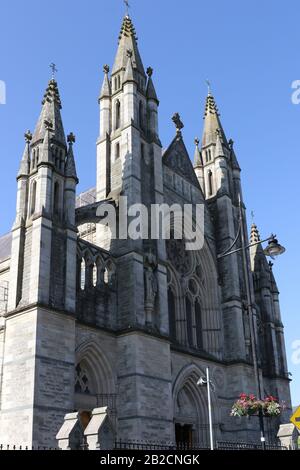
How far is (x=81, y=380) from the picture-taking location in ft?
78.2

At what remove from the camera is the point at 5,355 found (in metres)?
21.8

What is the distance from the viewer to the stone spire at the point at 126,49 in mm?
32438

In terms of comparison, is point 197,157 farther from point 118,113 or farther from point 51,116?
point 51,116

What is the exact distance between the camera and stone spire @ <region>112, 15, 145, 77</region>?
32.4 m

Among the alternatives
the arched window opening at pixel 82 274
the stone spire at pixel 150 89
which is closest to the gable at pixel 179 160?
the stone spire at pixel 150 89

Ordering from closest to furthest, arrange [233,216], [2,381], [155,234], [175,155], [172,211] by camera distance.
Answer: [2,381]
[155,234]
[172,211]
[175,155]
[233,216]

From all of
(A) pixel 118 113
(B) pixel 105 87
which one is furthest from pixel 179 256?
(B) pixel 105 87

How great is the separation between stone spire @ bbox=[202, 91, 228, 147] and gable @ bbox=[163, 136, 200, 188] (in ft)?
14.6

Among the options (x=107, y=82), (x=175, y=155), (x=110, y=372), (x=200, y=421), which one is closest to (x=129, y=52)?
(x=107, y=82)

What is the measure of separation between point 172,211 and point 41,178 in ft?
31.3

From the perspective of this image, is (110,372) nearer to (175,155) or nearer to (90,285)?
(90,285)

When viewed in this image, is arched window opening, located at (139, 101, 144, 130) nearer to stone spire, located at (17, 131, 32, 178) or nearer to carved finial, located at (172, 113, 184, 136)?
carved finial, located at (172, 113, 184, 136)

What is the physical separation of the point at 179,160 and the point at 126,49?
281 inches

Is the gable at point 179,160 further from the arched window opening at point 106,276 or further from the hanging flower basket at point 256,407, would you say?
the hanging flower basket at point 256,407
